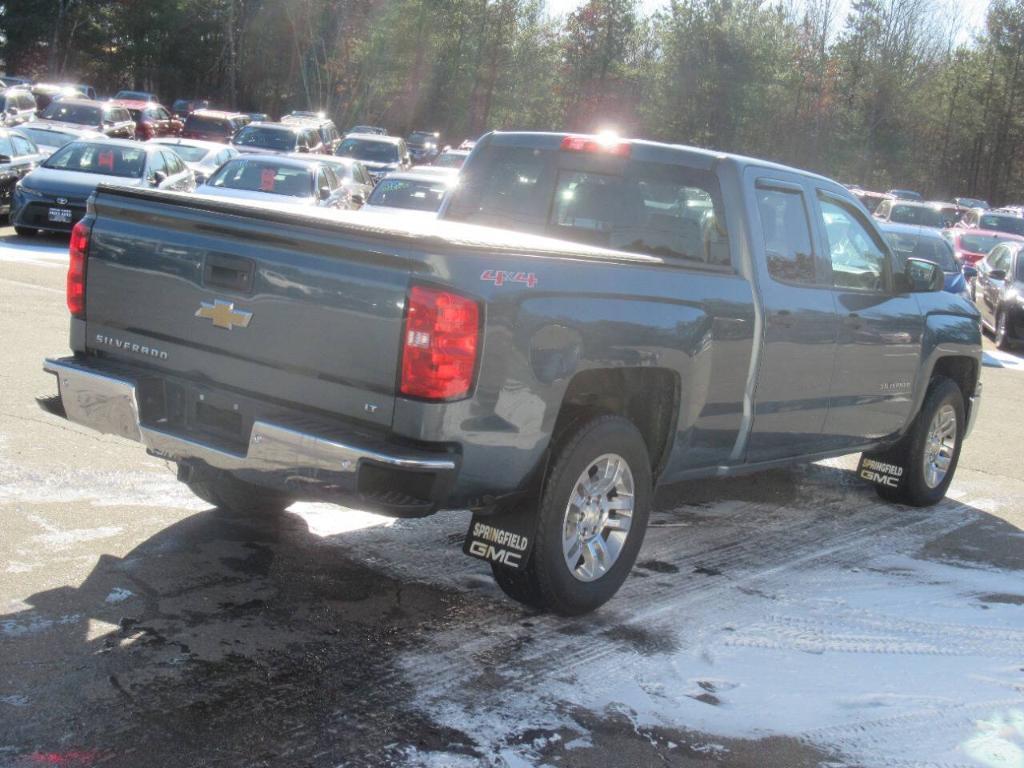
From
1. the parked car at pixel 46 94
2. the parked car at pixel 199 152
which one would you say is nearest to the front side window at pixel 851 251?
the parked car at pixel 199 152

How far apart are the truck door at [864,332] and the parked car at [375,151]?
79.7ft

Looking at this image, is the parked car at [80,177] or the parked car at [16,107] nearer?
the parked car at [80,177]

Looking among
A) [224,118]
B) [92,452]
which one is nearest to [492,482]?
[92,452]

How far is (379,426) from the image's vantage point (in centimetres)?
447

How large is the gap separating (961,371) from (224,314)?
17.6 feet

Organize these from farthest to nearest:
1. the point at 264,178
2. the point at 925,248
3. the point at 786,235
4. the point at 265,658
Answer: the point at 925,248
the point at 264,178
the point at 786,235
the point at 265,658

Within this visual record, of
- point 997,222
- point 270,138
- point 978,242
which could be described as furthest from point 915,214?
point 270,138

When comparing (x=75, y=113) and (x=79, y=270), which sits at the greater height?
(x=75, y=113)

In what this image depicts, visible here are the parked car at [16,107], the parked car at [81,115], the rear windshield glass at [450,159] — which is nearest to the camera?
the parked car at [81,115]

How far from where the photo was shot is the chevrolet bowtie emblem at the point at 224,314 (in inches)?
186

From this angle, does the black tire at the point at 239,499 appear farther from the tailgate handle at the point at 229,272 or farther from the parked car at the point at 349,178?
the parked car at the point at 349,178

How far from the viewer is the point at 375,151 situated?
103ft

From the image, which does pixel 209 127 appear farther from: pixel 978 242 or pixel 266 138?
pixel 978 242

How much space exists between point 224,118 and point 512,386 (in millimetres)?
34085
